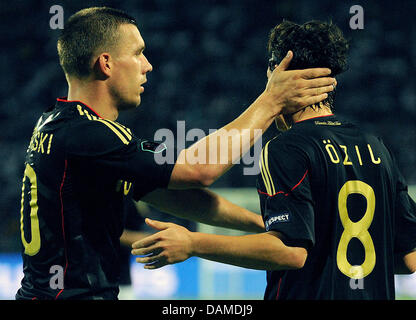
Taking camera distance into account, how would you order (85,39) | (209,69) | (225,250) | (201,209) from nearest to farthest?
(225,250) < (85,39) < (201,209) < (209,69)

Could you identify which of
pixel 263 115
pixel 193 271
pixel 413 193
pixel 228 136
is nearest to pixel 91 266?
pixel 228 136

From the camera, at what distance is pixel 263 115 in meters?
2.66

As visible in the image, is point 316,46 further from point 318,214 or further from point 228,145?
point 318,214

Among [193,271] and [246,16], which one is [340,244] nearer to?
[193,271]

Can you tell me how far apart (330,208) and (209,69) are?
8864 millimetres

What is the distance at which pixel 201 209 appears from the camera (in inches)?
127

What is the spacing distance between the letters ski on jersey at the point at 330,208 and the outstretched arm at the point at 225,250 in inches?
2.6

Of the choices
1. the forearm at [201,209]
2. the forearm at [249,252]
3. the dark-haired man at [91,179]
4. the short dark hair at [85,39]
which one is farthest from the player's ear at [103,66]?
the forearm at [249,252]

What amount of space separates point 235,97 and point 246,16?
1946mm

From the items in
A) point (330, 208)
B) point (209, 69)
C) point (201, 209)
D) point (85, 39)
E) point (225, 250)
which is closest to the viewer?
point (225, 250)

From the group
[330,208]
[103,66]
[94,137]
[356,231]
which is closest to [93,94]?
[103,66]

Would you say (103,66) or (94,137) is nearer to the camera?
(94,137)

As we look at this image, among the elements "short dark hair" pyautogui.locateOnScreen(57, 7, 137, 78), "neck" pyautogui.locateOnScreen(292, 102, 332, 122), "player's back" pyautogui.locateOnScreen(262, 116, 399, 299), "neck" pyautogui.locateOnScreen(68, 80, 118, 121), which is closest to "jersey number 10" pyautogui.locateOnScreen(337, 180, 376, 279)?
"player's back" pyautogui.locateOnScreen(262, 116, 399, 299)
